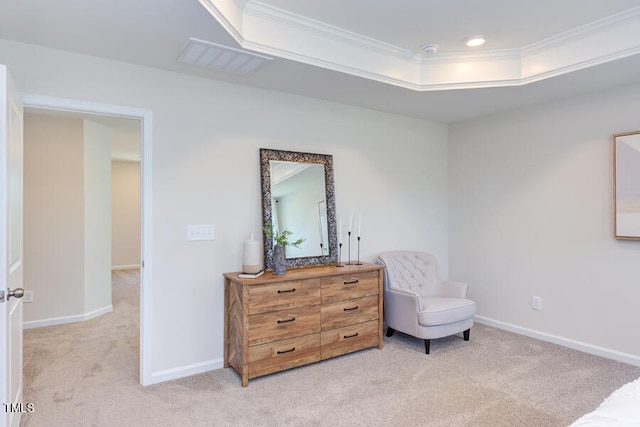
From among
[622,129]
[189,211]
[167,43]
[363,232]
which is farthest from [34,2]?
[622,129]

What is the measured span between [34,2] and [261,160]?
1.72 metres

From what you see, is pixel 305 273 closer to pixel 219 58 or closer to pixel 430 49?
pixel 219 58

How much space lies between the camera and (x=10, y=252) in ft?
6.40

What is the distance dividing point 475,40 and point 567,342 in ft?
8.95

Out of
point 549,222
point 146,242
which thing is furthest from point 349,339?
point 549,222

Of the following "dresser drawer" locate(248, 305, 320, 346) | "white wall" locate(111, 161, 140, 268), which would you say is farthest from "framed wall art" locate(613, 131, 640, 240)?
"white wall" locate(111, 161, 140, 268)

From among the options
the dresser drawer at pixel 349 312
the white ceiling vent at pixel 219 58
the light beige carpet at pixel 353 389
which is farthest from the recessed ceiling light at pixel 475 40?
the light beige carpet at pixel 353 389

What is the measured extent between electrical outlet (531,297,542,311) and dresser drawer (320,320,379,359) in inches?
63.4

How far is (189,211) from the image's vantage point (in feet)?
9.88

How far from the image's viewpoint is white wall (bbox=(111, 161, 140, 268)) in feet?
27.2

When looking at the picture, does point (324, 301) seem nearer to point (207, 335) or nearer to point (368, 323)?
point (368, 323)

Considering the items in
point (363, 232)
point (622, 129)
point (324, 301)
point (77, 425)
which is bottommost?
point (77, 425)

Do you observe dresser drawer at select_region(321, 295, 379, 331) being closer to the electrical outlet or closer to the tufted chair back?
the tufted chair back

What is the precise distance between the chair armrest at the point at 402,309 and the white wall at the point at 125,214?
6.58 metres
